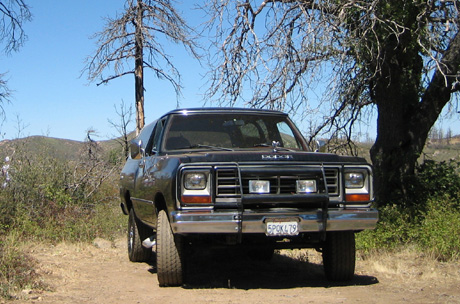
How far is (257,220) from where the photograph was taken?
5.77 metres

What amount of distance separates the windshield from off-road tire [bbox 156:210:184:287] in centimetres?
126

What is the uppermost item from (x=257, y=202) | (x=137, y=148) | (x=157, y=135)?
(x=157, y=135)

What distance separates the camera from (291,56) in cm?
967

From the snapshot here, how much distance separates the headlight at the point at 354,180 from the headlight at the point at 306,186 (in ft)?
1.27

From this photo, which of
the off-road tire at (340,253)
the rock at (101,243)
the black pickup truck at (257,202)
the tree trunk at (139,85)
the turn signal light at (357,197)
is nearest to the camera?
the black pickup truck at (257,202)

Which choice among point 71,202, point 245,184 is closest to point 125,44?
point 71,202

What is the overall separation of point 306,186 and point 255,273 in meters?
1.98

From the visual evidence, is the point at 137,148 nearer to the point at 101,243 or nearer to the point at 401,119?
the point at 101,243

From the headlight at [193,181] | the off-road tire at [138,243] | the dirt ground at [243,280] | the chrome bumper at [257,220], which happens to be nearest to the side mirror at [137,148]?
the off-road tire at [138,243]

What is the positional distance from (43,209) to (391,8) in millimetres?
7082

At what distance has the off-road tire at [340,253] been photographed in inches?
257

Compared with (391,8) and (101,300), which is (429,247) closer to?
(391,8)

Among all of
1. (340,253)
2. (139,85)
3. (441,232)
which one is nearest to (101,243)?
(340,253)

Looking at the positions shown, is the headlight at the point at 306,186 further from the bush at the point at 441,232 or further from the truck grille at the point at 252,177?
the bush at the point at 441,232
